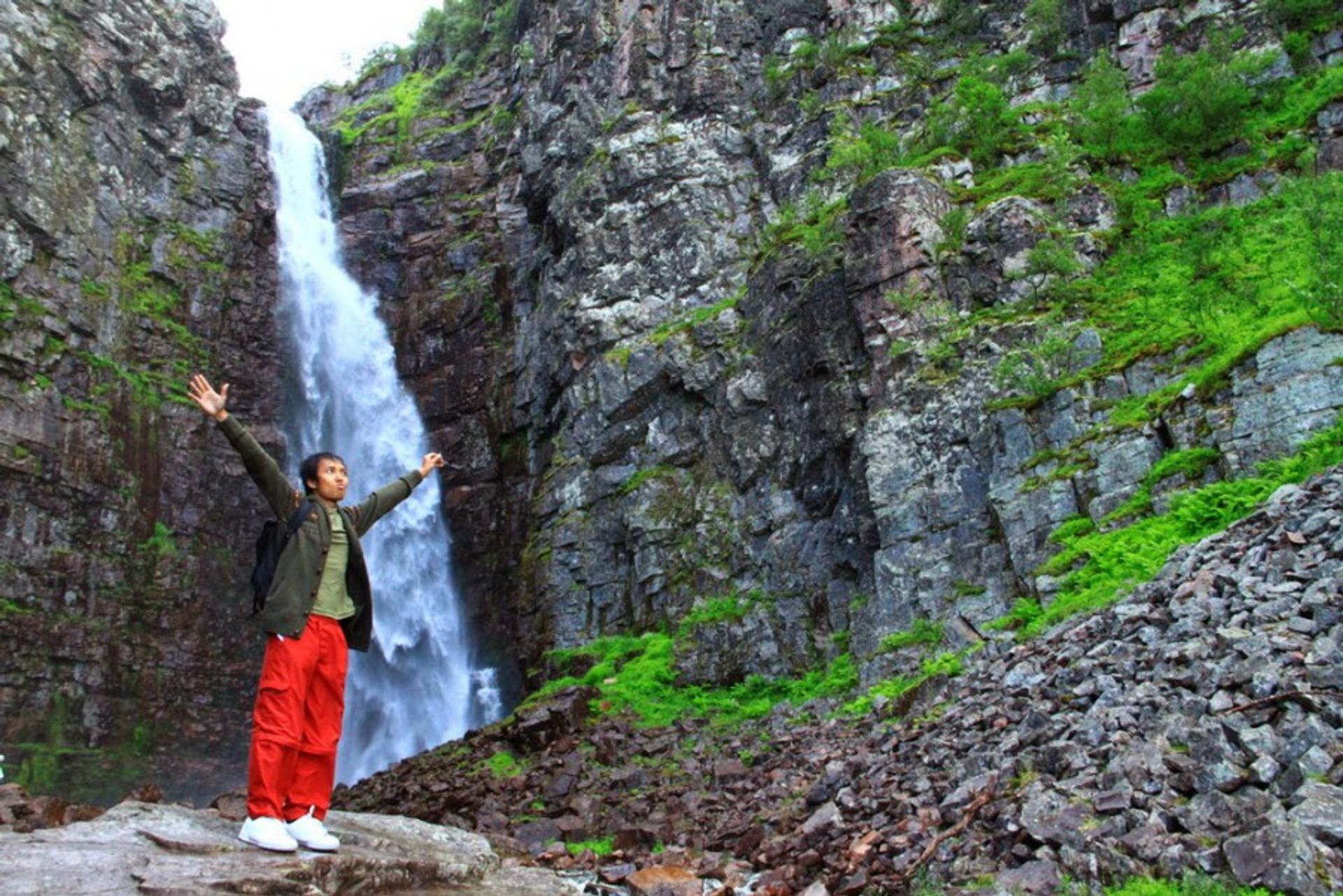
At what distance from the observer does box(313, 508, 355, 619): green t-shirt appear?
Result: 6492 mm

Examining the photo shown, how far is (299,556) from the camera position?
6367 millimetres

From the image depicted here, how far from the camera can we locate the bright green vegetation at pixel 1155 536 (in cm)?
1173

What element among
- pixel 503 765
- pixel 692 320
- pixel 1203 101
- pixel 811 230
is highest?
pixel 1203 101

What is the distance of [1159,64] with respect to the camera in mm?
24406

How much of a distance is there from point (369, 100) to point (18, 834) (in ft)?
154

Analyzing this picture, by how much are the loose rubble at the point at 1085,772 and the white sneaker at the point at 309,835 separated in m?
3.43

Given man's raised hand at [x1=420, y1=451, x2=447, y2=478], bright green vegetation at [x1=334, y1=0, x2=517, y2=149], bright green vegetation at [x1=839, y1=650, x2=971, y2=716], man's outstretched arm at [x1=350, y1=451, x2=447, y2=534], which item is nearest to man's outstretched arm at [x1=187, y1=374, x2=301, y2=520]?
man's outstretched arm at [x1=350, y1=451, x2=447, y2=534]

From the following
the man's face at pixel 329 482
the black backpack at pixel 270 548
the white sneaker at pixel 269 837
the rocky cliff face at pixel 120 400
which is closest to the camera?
the white sneaker at pixel 269 837

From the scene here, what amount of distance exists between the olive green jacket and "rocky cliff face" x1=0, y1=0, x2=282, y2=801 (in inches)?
983

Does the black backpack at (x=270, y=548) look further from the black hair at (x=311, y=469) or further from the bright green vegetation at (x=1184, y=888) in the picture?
the bright green vegetation at (x=1184, y=888)

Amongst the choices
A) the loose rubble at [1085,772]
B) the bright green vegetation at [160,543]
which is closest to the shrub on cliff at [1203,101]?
the loose rubble at [1085,772]

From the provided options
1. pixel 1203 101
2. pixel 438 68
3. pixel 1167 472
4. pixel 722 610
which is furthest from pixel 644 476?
pixel 438 68

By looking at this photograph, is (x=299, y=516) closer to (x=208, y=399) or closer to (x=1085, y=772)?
(x=208, y=399)

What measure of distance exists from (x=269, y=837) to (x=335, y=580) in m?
1.61
